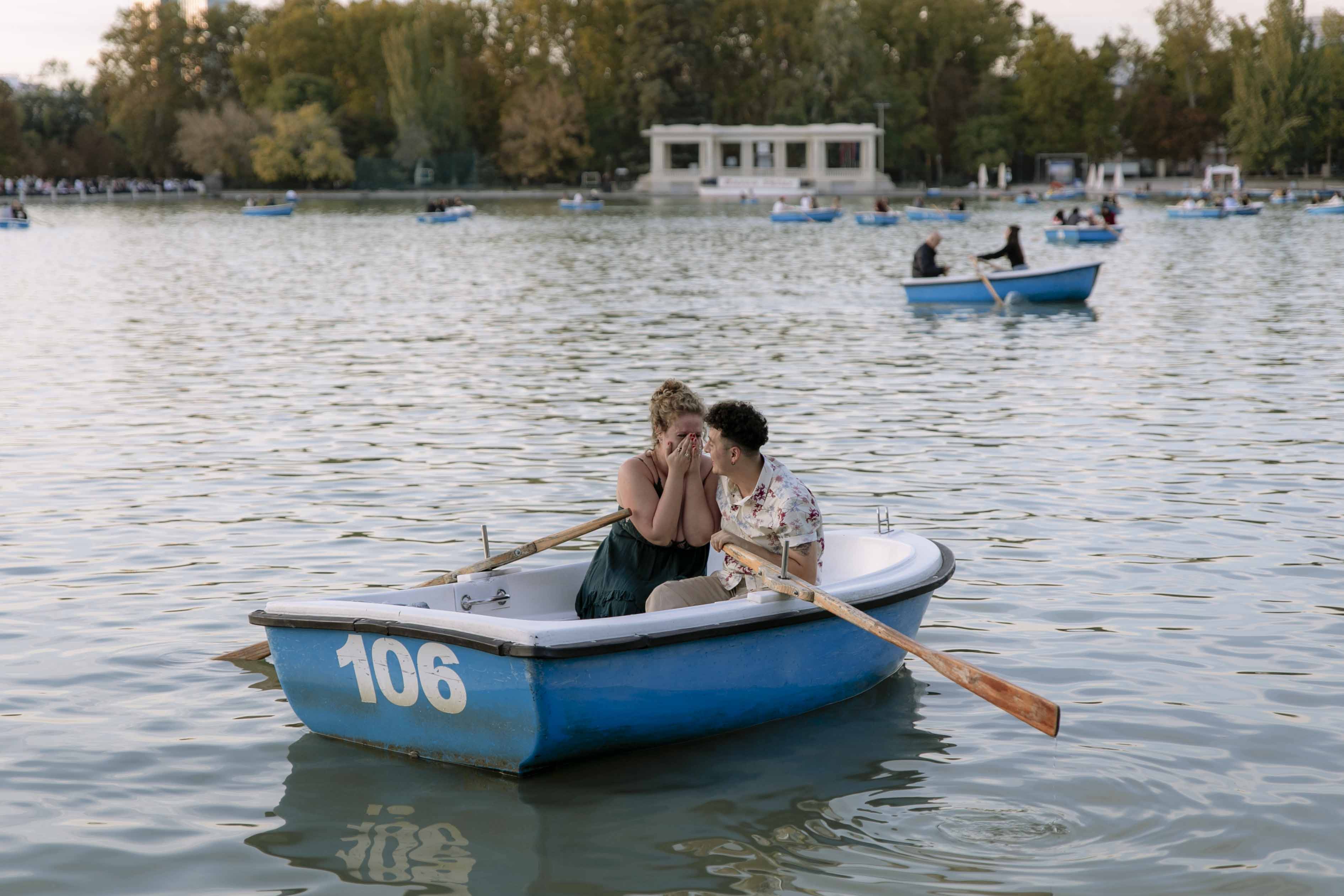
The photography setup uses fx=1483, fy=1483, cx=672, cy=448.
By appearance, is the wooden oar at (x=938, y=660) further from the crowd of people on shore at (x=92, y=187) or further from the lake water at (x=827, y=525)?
the crowd of people on shore at (x=92, y=187)

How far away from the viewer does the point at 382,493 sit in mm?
11828

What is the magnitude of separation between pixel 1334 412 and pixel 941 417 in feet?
12.8

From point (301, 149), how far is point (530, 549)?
102924mm

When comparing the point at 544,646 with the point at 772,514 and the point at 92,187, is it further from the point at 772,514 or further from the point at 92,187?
the point at 92,187

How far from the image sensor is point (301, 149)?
104688mm

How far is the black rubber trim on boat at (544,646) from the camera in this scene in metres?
5.72

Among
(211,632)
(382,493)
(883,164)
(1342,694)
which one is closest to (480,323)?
(382,493)

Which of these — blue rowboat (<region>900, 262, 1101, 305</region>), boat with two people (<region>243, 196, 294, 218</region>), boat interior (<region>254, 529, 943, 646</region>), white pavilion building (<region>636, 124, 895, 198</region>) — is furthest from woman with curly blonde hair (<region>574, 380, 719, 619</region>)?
white pavilion building (<region>636, 124, 895, 198</region>)

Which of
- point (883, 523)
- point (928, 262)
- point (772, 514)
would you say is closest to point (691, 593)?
point (772, 514)

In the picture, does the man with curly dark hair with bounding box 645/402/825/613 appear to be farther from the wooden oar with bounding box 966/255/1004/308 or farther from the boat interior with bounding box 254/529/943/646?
the wooden oar with bounding box 966/255/1004/308

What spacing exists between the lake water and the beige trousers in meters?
0.63

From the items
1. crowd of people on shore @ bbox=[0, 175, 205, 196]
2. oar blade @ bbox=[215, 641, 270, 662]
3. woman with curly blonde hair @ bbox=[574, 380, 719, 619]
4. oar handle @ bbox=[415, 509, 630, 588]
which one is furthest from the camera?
crowd of people on shore @ bbox=[0, 175, 205, 196]

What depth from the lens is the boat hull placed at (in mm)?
5891

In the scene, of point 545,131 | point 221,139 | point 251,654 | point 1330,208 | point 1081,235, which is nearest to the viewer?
point 251,654
